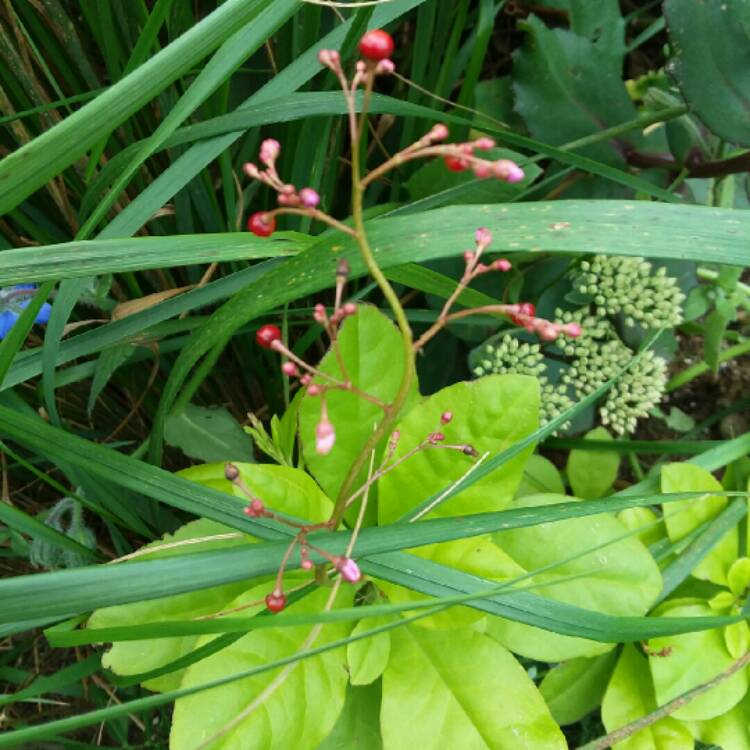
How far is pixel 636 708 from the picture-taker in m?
0.88

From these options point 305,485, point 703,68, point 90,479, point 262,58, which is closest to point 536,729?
point 305,485

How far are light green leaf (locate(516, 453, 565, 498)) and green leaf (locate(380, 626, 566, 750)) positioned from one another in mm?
340

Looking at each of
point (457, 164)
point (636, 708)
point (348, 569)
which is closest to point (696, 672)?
point (636, 708)

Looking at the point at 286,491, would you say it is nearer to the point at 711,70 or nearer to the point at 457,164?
the point at 457,164

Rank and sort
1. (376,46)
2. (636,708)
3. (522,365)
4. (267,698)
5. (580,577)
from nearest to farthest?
(376,46) → (267,698) → (580,577) → (636,708) → (522,365)

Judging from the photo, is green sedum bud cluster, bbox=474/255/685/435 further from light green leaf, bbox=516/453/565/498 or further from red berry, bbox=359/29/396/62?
red berry, bbox=359/29/396/62

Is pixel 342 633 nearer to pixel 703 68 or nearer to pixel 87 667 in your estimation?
pixel 87 667

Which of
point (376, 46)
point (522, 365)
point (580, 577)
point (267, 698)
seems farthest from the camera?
point (522, 365)

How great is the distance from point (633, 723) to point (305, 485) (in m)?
0.45

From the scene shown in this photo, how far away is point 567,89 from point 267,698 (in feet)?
2.70

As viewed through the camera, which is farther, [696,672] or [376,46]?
[696,672]

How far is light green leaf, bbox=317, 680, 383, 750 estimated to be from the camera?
2.56 ft

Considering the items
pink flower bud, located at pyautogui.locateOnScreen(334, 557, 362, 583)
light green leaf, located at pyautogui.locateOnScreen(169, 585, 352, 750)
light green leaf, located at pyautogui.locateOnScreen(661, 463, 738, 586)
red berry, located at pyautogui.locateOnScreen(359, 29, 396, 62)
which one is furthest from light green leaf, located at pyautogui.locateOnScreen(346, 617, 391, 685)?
red berry, located at pyautogui.locateOnScreen(359, 29, 396, 62)

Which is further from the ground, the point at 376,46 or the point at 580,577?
the point at 376,46
